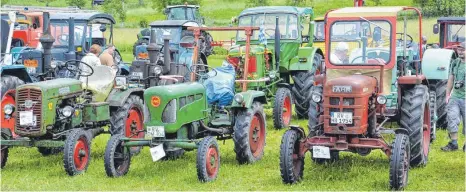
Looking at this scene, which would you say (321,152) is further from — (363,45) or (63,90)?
(63,90)

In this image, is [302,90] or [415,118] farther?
[302,90]

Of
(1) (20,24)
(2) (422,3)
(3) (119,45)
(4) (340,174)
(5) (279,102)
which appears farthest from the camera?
(2) (422,3)

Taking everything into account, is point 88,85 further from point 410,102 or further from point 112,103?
point 410,102

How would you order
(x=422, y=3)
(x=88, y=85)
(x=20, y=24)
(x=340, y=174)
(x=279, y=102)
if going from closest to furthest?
(x=340, y=174) < (x=88, y=85) < (x=279, y=102) < (x=20, y=24) < (x=422, y=3)

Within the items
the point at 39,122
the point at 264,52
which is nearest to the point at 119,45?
the point at 264,52

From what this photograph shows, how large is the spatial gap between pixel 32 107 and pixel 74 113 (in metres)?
0.63

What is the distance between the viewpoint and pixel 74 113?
9180mm

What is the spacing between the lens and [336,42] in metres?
8.58

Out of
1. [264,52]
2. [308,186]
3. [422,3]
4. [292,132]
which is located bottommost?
[308,186]

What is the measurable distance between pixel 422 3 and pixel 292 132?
129ft

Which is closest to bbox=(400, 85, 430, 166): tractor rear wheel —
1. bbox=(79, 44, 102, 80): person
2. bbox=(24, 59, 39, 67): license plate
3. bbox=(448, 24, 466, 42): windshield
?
bbox=(79, 44, 102, 80): person

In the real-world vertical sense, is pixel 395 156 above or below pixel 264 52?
below

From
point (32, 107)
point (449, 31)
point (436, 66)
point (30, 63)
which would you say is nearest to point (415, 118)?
point (436, 66)

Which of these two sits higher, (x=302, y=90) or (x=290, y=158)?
(x=302, y=90)
